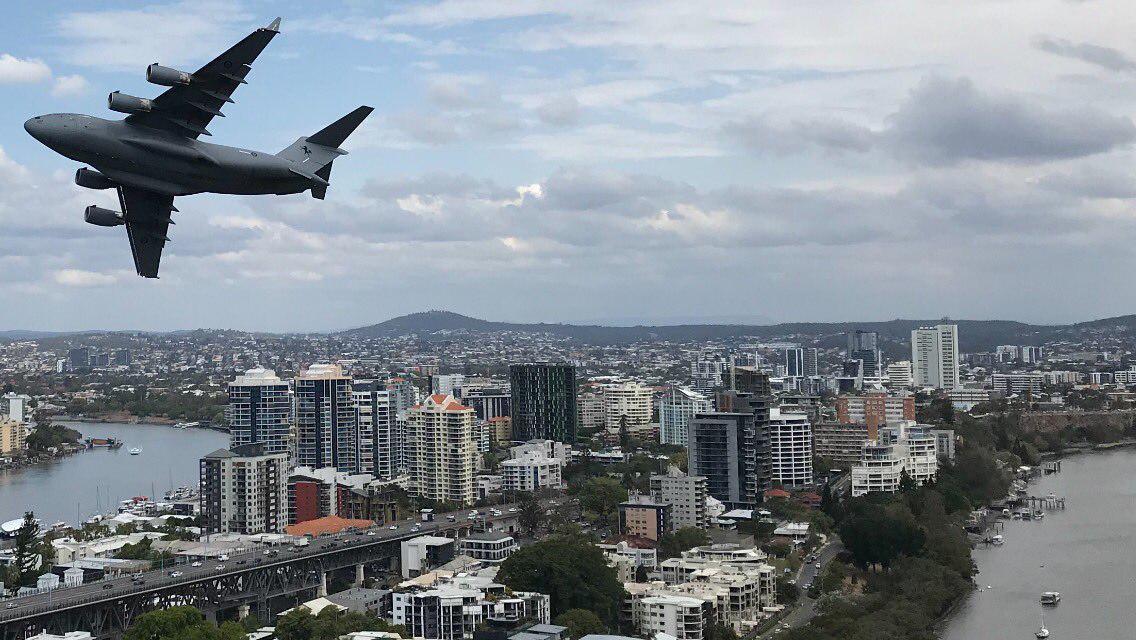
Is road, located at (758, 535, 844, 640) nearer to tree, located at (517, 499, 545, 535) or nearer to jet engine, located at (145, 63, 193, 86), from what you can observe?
tree, located at (517, 499, 545, 535)

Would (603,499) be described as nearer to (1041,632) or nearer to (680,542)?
(680,542)

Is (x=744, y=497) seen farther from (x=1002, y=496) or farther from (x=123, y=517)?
(x=123, y=517)

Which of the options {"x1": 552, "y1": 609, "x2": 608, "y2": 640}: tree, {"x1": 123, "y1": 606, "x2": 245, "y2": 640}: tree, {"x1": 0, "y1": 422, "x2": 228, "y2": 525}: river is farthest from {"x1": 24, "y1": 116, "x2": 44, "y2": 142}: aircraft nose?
{"x1": 0, "y1": 422, "x2": 228, "y2": 525}: river

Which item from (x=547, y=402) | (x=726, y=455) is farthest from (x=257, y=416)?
(x=547, y=402)

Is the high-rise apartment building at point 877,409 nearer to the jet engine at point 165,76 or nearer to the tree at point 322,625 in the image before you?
the tree at point 322,625

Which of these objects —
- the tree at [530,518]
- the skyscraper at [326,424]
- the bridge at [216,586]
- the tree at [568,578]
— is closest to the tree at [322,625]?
the tree at [568,578]

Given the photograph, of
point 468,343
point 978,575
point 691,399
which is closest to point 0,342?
point 468,343

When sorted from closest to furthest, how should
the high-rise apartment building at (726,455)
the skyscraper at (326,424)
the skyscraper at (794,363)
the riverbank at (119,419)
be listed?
the high-rise apartment building at (726,455) → the skyscraper at (326,424) → the riverbank at (119,419) → the skyscraper at (794,363)
